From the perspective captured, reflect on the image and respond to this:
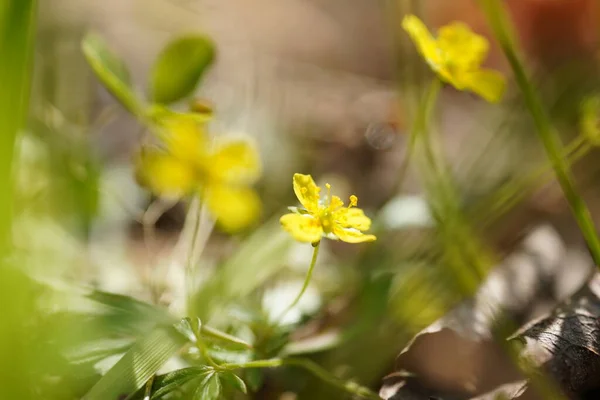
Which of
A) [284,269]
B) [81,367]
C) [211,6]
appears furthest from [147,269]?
[211,6]

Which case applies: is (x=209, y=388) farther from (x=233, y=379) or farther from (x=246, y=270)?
(x=246, y=270)

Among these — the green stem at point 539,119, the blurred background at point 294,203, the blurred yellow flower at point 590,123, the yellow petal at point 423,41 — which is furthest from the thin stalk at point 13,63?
the blurred yellow flower at point 590,123

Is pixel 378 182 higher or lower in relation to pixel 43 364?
higher

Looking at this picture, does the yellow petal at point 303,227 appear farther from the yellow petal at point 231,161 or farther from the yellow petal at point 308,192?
the yellow petal at point 231,161

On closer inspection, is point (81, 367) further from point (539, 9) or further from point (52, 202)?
point (539, 9)

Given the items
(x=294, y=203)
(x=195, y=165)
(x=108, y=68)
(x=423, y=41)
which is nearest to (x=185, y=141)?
(x=195, y=165)

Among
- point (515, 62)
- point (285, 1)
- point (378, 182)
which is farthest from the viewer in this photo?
point (285, 1)

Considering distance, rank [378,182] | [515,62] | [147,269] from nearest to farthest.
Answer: [515,62] < [147,269] < [378,182]

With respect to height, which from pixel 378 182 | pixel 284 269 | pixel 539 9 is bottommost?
pixel 284 269
